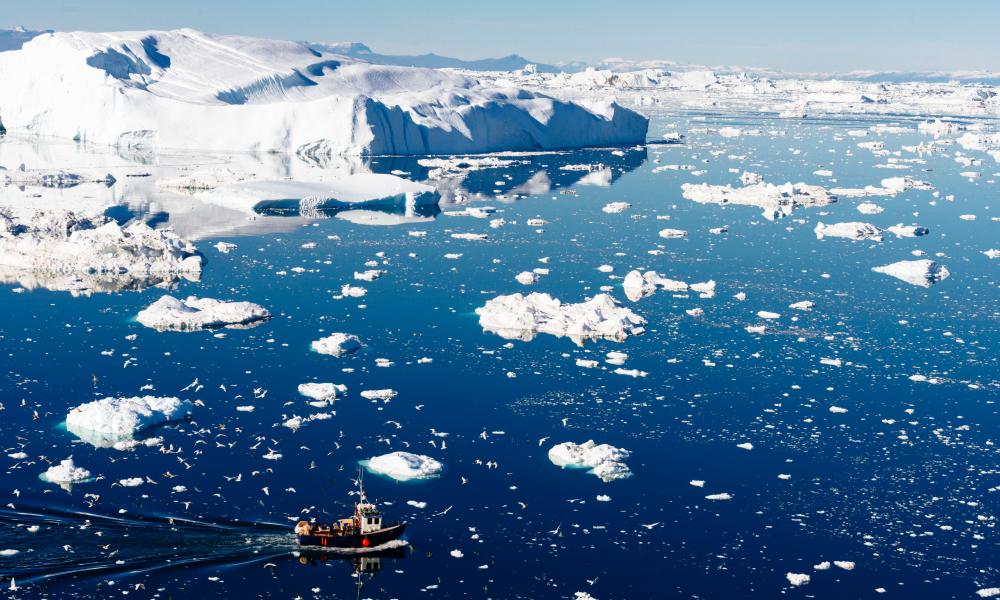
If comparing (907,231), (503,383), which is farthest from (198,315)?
(907,231)

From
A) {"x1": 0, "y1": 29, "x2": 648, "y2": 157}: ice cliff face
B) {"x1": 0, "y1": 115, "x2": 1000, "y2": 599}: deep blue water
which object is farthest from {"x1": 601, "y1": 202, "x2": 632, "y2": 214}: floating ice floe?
{"x1": 0, "y1": 29, "x2": 648, "y2": 157}: ice cliff face

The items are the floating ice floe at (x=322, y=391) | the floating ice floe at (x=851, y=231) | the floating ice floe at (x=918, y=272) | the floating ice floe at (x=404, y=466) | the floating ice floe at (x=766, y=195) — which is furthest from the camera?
the floating ice floe at (x=766, y=195)

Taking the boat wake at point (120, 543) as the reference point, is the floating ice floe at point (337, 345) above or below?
above

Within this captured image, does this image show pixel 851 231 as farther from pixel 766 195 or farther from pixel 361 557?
pixel 361 557

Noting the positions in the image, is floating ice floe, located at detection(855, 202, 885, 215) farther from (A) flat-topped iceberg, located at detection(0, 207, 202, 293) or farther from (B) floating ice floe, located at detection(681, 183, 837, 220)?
(A) flat-topped iceberg, located at detection(0, 207, 202, 293)

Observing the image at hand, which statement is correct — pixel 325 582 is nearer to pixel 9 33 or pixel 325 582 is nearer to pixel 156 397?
pixel 156 397

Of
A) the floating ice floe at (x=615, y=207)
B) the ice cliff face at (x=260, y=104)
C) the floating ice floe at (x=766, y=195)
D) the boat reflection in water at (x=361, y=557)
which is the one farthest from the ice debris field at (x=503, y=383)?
the ice cliff face at (x=260, y=104)

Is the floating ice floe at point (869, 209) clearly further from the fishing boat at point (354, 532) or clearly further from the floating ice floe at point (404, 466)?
the fishing boat at point (354, 532)
